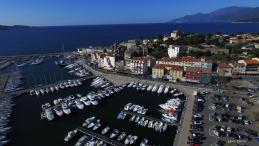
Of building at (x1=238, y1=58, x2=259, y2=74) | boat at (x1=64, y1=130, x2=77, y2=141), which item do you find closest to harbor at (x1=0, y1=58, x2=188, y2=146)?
boat at (x1=64, y1=130, x2=77, y2=141)

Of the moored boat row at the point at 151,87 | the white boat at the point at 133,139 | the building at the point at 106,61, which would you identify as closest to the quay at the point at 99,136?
the white boat at the point at 133,139

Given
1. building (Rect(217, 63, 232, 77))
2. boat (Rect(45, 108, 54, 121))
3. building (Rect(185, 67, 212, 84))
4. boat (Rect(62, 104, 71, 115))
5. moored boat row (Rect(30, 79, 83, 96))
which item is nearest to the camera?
boat (Rect(45, 108, 54, 121))

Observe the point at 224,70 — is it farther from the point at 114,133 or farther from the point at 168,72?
the point at 114,133

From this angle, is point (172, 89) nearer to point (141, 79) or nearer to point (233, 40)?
point (141, 79)

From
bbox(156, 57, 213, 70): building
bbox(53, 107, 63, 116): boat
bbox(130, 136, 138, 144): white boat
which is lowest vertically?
bbox(130, 136, 138, 144): white boat

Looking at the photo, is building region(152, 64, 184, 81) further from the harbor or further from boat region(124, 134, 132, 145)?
boat region(124, 134, 132, 145)

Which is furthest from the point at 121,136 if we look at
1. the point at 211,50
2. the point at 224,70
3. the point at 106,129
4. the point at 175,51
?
the point at 211,50
